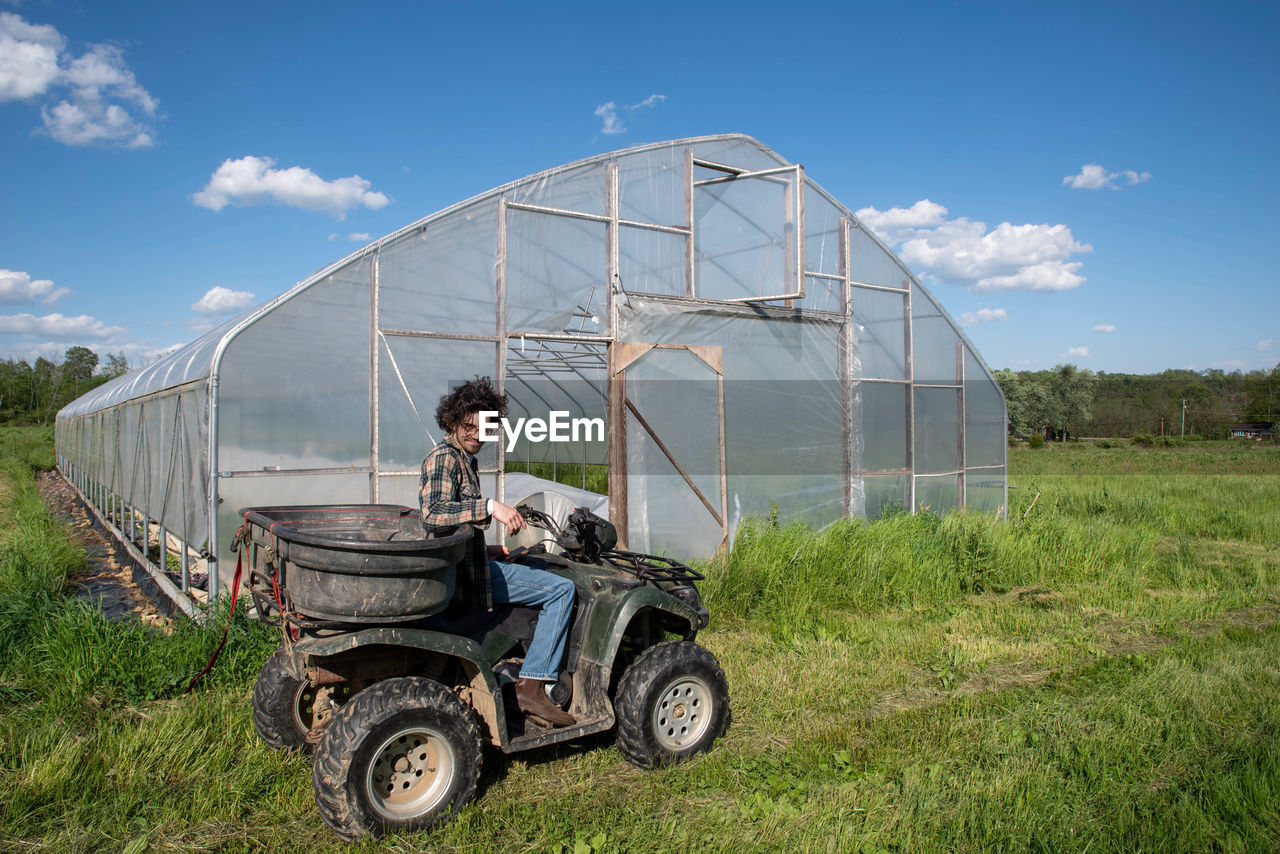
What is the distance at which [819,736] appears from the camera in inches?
176

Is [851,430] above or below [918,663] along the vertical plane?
above

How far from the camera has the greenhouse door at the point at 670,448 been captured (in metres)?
8.01

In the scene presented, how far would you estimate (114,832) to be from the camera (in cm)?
335

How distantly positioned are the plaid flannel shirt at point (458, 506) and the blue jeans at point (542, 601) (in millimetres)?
114

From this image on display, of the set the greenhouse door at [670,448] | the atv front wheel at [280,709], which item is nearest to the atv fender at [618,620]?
the atv front wheel at [280,709]

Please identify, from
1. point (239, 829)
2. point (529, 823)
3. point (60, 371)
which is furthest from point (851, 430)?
point (60, 371)

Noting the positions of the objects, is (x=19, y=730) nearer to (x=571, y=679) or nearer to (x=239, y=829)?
(x=239, y=829)

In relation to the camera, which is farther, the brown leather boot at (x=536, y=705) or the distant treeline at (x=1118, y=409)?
the distant treeline at (x=1118, y=409)

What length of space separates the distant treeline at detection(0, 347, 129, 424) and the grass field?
2462 inches

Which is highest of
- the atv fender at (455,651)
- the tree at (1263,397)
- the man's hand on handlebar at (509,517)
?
the tree at (1263,397)

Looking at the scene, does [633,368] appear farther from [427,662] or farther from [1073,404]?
[1073,404]

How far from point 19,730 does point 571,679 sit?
9.54 feet

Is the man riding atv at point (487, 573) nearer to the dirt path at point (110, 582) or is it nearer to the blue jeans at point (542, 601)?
the blue jeans at point (542, 601)

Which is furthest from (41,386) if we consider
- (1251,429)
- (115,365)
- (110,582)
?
(1251,429)
